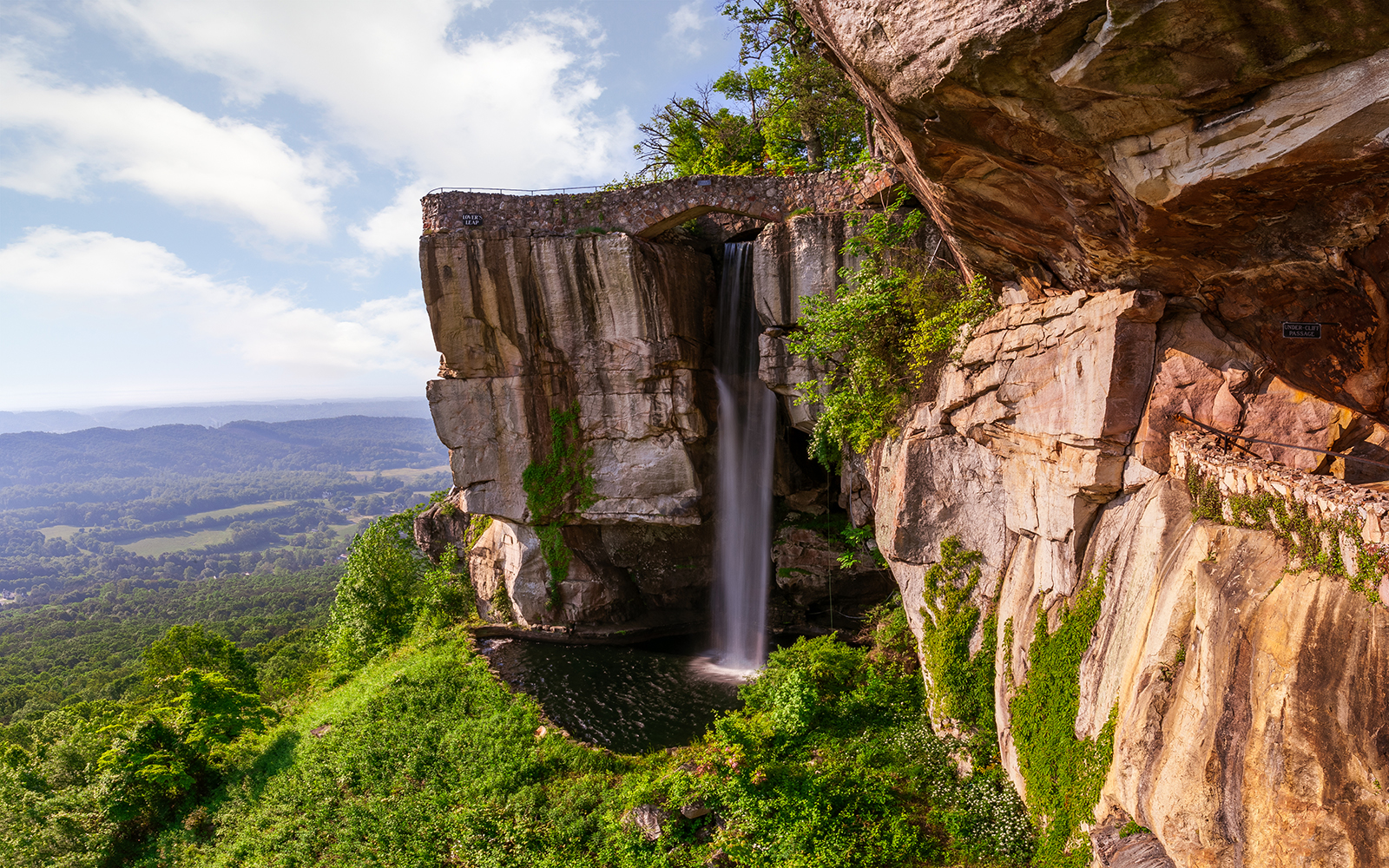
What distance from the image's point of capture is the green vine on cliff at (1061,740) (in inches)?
290

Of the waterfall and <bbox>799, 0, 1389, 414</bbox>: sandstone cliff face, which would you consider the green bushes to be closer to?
<bbox>799, 0, 1389, 414</bbox>: sandstone cliff face

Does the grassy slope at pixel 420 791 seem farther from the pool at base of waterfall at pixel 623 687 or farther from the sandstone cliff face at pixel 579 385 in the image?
the sandstone cliff face at pixel 579 385

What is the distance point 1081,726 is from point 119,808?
62.7ft

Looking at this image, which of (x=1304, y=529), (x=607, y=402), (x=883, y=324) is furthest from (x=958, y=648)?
(x=607, y=402)

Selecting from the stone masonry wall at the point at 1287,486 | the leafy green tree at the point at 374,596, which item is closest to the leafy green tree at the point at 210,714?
the leafy green tree at the point at 374,596

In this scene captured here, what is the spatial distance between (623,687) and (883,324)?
454 inches

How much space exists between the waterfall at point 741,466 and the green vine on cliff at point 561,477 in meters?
4.42

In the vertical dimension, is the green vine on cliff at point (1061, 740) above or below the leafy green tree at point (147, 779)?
above

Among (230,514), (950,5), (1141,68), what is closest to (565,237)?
(950,5)

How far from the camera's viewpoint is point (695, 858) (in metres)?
9.88

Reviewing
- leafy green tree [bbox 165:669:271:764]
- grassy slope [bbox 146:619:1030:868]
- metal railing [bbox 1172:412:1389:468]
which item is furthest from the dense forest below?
metal railing [bbox 1172:412:1389:468]

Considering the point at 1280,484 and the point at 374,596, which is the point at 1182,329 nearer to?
the point at 1280,484

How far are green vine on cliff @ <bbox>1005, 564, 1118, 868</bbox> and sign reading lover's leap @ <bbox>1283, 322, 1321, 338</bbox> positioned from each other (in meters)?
3.31

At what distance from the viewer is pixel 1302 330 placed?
7051 mm
